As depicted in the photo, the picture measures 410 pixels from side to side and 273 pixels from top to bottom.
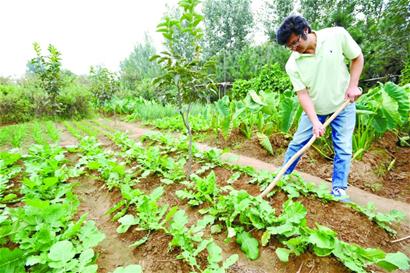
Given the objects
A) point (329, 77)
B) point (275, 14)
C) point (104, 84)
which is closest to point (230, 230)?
point (329, 77)

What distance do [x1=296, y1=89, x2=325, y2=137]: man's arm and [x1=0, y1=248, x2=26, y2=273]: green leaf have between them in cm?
246

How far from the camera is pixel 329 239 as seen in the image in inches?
55.3

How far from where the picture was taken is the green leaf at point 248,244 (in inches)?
61.5

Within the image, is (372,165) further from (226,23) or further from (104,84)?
(226,23)

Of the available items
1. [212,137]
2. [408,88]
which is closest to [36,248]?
[212,137]

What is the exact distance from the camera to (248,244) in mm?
1608

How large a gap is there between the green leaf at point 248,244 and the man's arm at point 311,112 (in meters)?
1.19

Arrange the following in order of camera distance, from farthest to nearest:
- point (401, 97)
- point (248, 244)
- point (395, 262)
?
point (401, 97), point (248, 244), point (395, 262)

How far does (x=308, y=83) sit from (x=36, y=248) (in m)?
2.56

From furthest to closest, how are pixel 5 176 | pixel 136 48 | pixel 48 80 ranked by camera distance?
pixel 136 48
pixel 48 80
pixel 5 176

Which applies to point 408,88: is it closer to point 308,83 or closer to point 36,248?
point 308,83

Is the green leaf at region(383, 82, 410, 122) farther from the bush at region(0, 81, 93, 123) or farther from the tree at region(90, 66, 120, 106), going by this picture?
the bush at region(0, 81, 93, 123)

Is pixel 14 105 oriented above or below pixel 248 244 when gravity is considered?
above

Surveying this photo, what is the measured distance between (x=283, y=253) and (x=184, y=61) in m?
1.90
